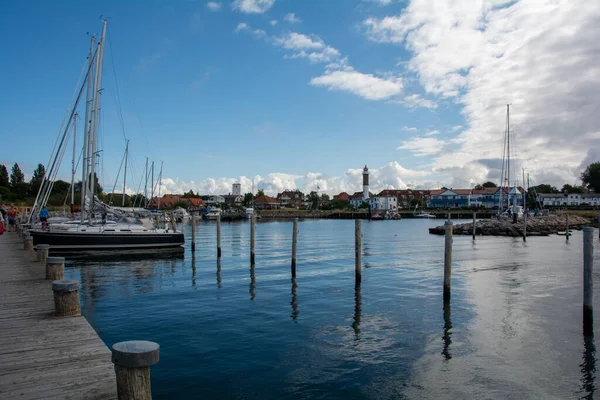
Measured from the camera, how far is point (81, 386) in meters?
6.05

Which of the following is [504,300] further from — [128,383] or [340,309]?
[128,383]

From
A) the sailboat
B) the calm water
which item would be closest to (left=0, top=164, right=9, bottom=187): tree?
the sailboat

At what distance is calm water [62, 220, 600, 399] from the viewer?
916 cm

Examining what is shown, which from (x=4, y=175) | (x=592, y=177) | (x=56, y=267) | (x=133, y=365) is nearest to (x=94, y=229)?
(x=56, y=267)

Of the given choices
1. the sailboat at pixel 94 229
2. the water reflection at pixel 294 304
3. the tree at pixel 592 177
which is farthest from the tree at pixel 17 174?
the tree at pixel 592 177

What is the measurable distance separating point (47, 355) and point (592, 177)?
214m

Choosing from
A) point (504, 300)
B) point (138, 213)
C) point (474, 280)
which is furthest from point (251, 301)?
point (138, 213)

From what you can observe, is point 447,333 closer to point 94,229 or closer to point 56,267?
point 56,267

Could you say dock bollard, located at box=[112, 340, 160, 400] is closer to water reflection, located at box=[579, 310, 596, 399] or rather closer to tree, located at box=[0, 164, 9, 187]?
water reflection, located at box=[579, 310, 596, 399]

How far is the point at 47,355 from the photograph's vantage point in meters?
7.24

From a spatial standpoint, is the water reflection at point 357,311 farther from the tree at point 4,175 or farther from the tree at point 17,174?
the tree at point 17,174

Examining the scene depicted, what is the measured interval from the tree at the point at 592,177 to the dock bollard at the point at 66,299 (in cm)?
20945

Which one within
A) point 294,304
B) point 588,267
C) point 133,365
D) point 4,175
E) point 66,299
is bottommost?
point 294,304

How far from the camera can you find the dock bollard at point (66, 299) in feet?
31.5
